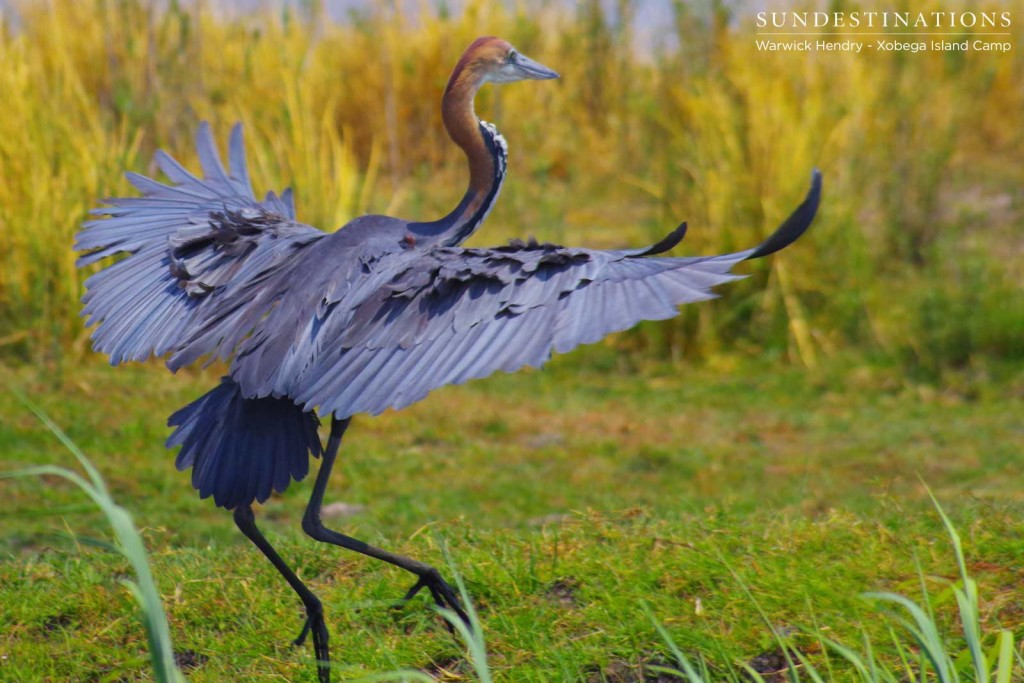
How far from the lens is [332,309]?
10.7 feet

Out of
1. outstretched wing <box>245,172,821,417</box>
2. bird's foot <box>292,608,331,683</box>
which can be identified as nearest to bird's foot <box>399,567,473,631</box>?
bird's foot <box>292,608,331,683</box>

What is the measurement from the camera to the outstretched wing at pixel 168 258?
3615 millimetres

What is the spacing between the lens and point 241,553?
4.28 metres

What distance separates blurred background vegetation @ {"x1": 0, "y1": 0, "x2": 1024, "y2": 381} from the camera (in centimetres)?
745

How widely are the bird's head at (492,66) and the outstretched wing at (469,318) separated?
1.29 m

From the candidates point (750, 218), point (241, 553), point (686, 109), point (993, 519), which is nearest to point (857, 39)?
point (686, 109)

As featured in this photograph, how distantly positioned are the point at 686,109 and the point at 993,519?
5571 millimetres

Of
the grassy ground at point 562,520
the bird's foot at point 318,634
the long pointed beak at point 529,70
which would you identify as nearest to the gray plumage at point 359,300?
the bird's foot at point 318,634

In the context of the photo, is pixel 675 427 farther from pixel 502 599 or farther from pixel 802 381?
pixel 502 599

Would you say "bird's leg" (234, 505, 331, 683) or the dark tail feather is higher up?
the dark tail feather

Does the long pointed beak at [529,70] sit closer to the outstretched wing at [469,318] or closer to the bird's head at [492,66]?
the bird's head at [492,66]

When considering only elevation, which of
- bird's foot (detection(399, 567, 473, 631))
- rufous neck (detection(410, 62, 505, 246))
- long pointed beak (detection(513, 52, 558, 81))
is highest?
long pointed beak (detection(513, 52, 558, 81))

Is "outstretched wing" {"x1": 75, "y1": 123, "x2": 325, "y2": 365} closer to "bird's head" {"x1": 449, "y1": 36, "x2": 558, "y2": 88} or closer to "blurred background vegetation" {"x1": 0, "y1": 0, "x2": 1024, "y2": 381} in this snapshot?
"bird's head" {"x1": 449, "y1": 36, "x2": 558, "y2": 88}

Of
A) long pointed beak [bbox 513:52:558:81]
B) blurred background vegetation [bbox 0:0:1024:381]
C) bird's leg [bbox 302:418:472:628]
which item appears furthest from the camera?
blurred background vegetation [bbox 0:0:1024:381]
